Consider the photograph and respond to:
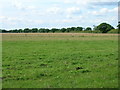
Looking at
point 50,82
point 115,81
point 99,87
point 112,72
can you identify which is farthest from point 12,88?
point 112,72

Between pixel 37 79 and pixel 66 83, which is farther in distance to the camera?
pixel 37 79

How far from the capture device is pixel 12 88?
8.39 metres

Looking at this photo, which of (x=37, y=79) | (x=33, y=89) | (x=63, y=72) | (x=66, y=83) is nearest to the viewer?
(x=33, y=89)

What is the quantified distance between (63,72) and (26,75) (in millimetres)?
1869

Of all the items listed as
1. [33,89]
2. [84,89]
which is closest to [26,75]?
[33,89]

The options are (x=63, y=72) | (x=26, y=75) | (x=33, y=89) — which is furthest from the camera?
(x=63, y=72)

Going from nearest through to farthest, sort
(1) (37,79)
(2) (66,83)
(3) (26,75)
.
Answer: (2) (66,83)
(1) (37,79)
(3) (26,75)

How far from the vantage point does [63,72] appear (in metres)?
11.3

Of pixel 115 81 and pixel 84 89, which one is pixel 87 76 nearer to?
pixel 115 81

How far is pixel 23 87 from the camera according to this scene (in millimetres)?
8469

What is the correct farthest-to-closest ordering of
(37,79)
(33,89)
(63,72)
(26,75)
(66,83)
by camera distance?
(63,72) < (26,75) < (37,79) < (66,83) < (33,89)

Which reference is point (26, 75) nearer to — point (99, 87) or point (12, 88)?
point (12, 88)

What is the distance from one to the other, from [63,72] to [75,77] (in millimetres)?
1331

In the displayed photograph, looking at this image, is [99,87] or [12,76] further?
[12,76]
